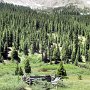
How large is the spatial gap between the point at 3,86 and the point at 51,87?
8574 millimetres

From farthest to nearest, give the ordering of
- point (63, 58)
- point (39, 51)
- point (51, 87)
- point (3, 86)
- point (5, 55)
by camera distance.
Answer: point (39, 51)
point (5, 55)
point (63, 58)
point (51, 87)
point (3, 86)

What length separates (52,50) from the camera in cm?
17788

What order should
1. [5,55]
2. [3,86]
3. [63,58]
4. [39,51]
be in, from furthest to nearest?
1. [39,51]
2. [5,55]
3. [63,58]
4. [3,86]

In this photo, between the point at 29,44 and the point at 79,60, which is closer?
the point at 79,60

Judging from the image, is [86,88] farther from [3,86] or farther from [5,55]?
[5,55]

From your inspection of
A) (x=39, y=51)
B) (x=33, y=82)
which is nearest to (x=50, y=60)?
(x=39, y=51)

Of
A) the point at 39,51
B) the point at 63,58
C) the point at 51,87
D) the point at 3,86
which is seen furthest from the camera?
the point at 39,51

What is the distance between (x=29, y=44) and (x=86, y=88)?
140 metres

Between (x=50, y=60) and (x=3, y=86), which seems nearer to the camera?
(x=3, y=86)

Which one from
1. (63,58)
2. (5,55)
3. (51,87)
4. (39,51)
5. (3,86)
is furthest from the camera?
(39,51)

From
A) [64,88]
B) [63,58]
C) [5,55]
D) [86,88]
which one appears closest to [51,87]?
[64,88]

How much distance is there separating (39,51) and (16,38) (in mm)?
16020

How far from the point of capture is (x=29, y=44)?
629 feet

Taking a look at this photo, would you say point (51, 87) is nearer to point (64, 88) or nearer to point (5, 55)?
point (64, 88)
